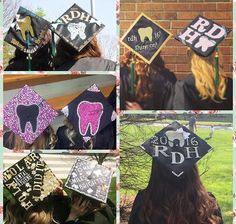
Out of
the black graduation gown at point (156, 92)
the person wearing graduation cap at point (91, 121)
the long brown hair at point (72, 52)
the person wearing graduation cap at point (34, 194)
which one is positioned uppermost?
the long brown hair at point (72, 52)

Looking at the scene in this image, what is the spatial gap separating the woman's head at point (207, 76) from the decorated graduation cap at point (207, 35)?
0.8 inches

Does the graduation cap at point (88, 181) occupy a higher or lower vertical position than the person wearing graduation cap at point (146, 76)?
lower

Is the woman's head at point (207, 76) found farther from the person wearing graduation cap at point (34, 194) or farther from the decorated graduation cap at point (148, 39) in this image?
the person wearing graduation cap at point (34, 194)

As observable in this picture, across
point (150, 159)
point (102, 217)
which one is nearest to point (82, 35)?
point (150, 159)

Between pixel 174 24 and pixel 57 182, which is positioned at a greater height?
pixel 174 24

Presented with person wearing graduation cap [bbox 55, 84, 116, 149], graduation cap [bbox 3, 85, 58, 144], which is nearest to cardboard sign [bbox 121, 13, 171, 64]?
person wearing graduation cap [bbox 55, 84, 116, 149]

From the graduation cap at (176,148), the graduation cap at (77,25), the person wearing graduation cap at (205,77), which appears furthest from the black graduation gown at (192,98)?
the graduation cap at (77,25)

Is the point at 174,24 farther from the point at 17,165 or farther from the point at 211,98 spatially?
the point at 17,165

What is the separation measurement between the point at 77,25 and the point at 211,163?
3.17 feet

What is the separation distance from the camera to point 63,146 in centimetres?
266

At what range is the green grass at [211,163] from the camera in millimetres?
2631

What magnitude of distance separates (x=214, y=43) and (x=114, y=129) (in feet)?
2.16

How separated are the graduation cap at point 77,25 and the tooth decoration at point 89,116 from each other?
32 centimetres

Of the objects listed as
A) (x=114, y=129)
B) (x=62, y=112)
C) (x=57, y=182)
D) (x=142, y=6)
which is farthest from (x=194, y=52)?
(x=57, y=182)
